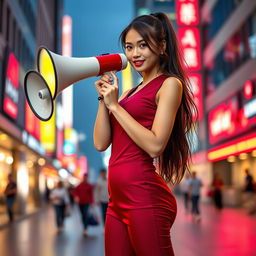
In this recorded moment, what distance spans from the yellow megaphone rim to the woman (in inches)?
8.0

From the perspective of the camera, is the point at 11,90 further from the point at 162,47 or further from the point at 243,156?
the point at 162,47

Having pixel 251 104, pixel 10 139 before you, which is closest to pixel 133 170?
pixel 10 139

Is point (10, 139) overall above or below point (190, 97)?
above

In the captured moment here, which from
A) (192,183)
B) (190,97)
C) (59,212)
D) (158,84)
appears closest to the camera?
(158,84)

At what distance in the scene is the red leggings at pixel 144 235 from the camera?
198 cm

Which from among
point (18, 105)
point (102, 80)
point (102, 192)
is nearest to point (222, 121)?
point (18, 105)

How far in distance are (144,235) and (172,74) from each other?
700mm

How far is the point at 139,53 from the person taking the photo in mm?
2178

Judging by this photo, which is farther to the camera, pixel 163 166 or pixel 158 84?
pixel 163 166

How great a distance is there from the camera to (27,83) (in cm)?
212

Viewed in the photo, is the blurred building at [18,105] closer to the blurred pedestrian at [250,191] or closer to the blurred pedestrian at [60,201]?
the blurred pedestrian at [60,201]

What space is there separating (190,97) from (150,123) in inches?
11.4

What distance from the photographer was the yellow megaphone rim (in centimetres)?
201

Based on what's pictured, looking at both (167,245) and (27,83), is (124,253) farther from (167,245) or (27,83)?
(27,83)
